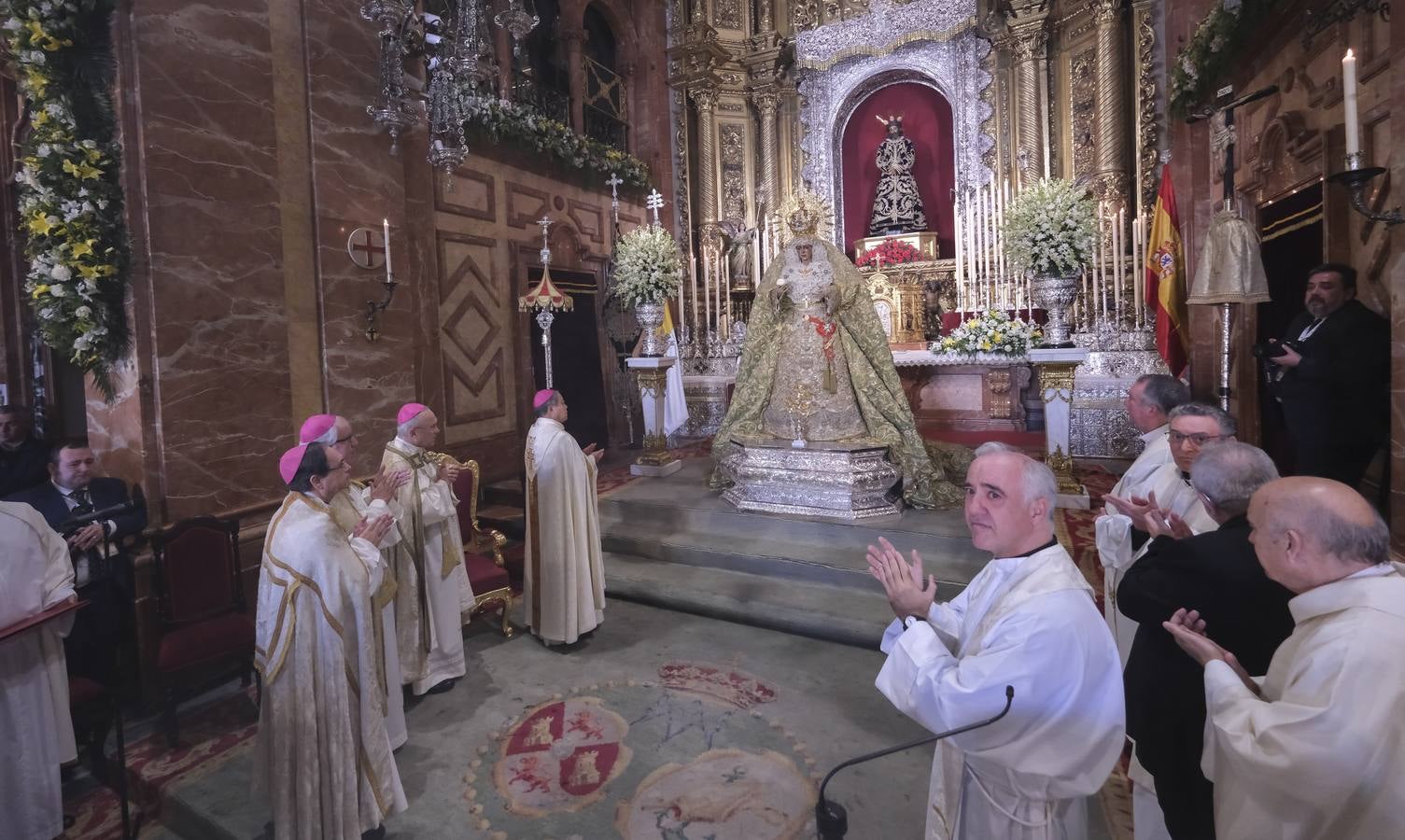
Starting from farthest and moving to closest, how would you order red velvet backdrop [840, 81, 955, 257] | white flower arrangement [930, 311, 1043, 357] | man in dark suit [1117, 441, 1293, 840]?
red velvet backdrop [840, 81, 955, 257] < white flower arrangement [930, 311, 1043, 357] < man in dark suit [1117, 441, 1293, 840]

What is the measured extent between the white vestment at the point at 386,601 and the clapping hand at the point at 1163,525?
310 centimetres

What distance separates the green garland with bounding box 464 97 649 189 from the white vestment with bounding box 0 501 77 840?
5667 millimetres

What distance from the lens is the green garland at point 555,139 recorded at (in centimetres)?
857

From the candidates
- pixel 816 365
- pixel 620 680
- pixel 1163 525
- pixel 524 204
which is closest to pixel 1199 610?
pixel 1163 525

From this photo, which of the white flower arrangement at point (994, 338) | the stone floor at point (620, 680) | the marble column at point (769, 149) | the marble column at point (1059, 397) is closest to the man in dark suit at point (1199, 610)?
the stone floor at point (620, 680)

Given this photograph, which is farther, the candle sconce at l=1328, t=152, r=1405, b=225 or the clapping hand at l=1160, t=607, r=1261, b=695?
the candle sconce at l=1328, t=152, r=1405, b=225

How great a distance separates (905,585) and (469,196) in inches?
308

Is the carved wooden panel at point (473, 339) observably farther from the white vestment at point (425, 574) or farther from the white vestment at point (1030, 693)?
the white vestment at point (1030, 693)

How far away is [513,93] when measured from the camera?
379 inches

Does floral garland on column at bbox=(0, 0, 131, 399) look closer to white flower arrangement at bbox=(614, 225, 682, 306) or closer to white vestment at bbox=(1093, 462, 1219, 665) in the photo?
white flower arrangement at bbox=(614, 225, 682, 306)

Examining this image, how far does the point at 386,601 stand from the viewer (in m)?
3.40

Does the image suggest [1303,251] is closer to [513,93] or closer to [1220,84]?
[1220,84]

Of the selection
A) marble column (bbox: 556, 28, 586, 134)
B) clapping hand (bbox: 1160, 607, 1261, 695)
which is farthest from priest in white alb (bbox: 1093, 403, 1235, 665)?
marble column (bbox: 556, 28, 586, 134)

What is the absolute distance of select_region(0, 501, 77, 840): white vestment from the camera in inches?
123
